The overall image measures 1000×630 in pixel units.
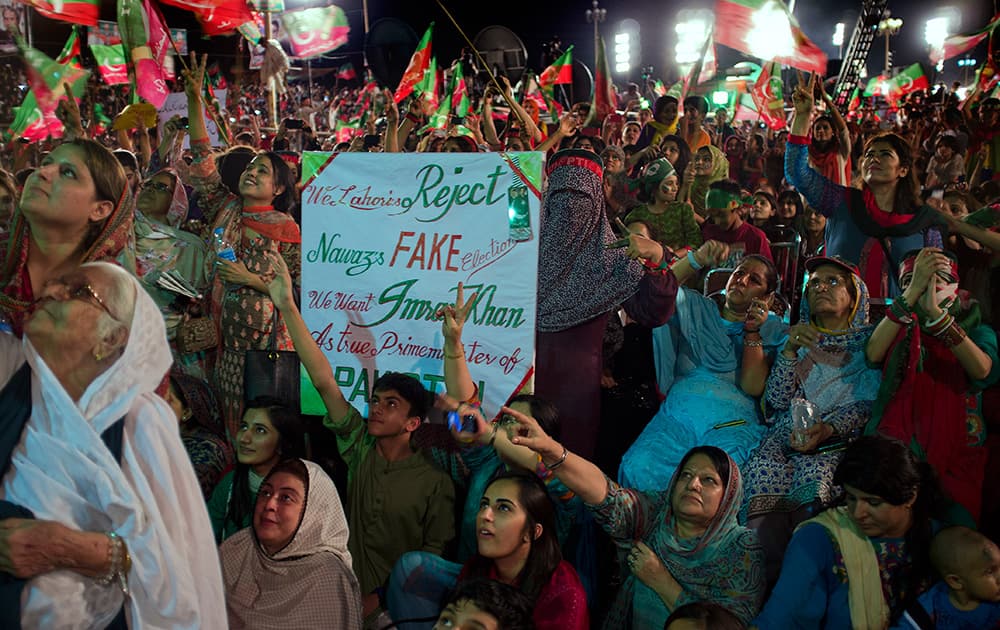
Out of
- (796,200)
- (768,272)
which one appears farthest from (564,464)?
(796,200)

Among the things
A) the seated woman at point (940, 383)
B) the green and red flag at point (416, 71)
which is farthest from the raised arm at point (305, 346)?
the green and red flag at point (416, 71)

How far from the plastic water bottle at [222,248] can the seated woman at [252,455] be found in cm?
58

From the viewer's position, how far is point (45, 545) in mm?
1363

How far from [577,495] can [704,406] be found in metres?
0.92

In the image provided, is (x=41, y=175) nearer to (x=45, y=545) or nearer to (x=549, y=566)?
(x=45, y=545)

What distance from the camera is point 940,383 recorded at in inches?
131

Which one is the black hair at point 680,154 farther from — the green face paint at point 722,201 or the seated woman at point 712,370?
the seated woman at point 712,370

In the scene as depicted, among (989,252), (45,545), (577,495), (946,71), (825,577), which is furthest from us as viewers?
(946,71)

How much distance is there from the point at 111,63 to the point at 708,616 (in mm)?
9133

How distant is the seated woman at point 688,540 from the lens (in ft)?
9.05

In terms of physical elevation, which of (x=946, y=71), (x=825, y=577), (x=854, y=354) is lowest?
(x=825, y=577)

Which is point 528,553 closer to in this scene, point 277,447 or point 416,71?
point 277,447

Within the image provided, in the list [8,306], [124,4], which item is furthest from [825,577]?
[124,4]

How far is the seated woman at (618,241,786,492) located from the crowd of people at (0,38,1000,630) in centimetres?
1
